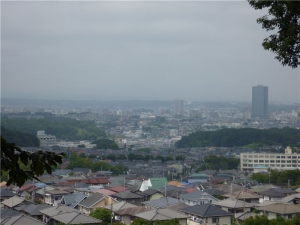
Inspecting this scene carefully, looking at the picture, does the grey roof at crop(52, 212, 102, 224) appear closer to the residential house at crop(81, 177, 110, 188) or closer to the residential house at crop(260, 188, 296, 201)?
the residential house at crop(260, 188, 296, 201)

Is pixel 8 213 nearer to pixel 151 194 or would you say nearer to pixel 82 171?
pixel 151 194

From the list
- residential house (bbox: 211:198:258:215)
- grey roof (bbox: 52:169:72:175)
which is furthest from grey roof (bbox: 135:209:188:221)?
grey roof (bbox: 52:169:72:175)

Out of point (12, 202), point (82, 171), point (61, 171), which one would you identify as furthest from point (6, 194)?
point (82, 171)

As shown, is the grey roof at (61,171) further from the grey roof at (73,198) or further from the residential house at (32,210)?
the residential house at (32,210)

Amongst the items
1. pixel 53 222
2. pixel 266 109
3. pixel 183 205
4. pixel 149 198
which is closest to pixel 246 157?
pixel 149 198

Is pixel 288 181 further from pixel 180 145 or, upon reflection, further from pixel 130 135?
pixel 130 135

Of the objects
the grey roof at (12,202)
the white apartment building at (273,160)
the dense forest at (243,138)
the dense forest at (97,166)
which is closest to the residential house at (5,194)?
the grey roof at (12,202)
